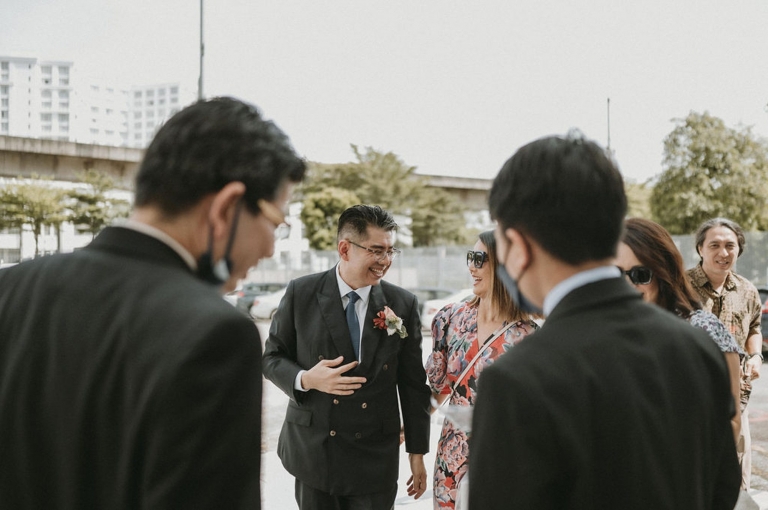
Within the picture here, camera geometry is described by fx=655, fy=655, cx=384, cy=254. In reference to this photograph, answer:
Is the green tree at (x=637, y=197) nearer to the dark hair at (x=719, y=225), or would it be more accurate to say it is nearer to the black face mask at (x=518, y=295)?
the dark hair at (x=719, y=225)

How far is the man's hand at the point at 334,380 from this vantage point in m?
2.98

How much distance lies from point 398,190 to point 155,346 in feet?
123

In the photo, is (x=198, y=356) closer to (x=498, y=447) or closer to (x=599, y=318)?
(x=498, y=447)

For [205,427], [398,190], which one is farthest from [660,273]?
[398,190]

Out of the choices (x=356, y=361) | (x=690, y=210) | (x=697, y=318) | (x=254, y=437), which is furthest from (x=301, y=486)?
(x=690, y=210)

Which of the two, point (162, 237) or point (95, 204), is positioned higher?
point (162, 237)

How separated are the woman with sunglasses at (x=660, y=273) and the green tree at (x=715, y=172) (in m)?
22.0

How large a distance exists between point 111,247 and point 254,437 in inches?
17.4

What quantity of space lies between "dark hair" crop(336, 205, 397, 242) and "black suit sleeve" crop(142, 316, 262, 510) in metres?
2.25

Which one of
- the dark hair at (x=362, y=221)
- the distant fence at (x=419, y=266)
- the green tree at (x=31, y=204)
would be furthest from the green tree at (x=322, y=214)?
the dark hair at (x=362, y=221)

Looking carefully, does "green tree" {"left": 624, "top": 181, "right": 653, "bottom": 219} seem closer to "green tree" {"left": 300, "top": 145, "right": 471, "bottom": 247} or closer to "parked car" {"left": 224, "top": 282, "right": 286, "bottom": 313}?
"green tree" {"left": 300, "top": 145, "right": 471, "bottom": 247}

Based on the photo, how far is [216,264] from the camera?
1251 mm

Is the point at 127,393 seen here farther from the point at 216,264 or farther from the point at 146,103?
the point at 146,103

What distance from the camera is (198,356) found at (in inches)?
41.8
